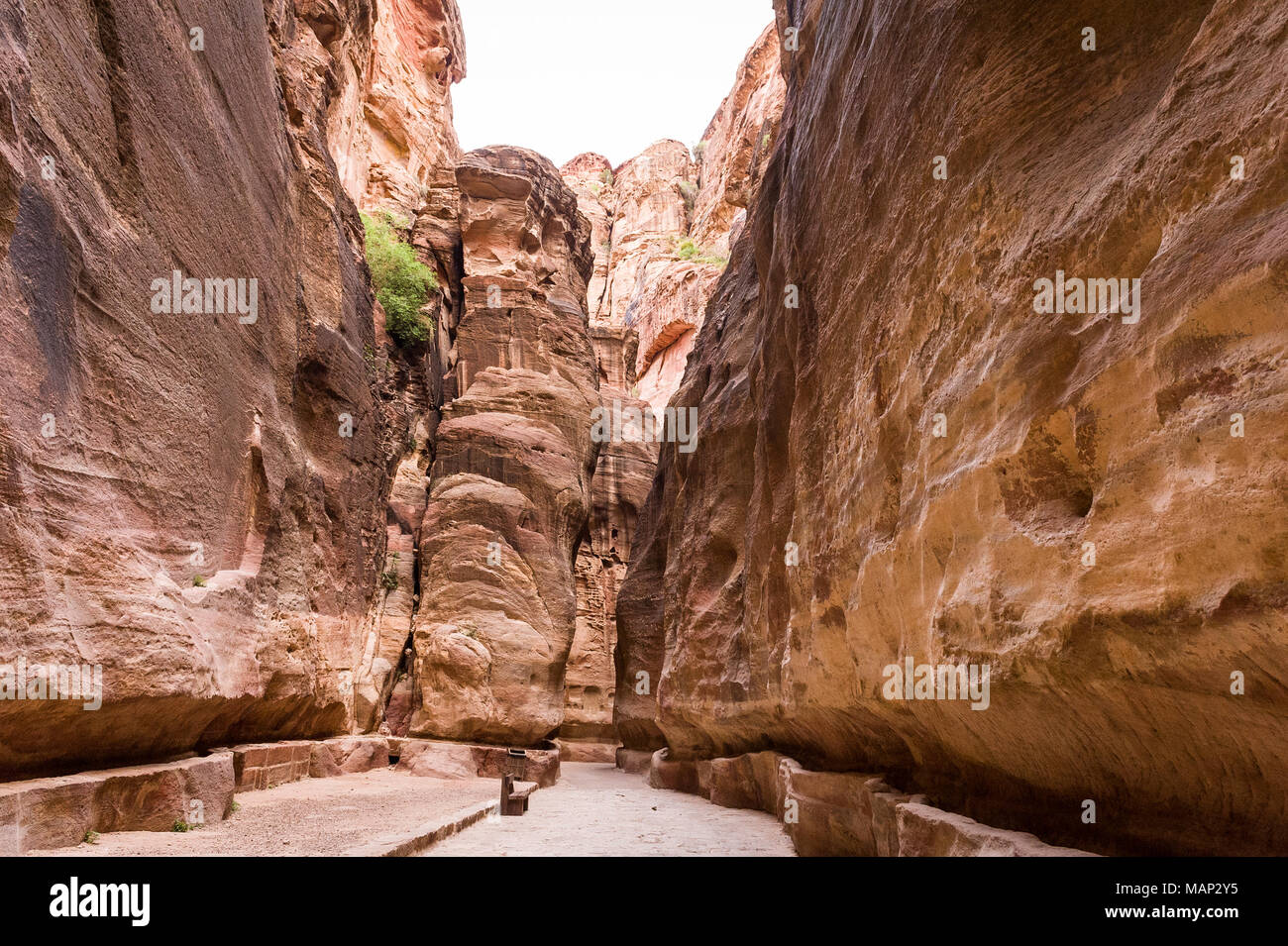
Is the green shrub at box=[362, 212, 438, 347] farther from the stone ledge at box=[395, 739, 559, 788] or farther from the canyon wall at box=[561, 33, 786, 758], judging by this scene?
the stone ledge at box=[395, 739, 559, 788]

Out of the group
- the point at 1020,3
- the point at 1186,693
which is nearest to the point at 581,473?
the point at 1020,3

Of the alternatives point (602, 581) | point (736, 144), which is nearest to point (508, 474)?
point (602, 581)

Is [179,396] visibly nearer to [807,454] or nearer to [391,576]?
[807,454]

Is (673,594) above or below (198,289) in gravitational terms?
below

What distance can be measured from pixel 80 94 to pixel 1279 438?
878 centimetres

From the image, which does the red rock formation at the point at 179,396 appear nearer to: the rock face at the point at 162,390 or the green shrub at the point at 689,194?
the rock face at the point at 162,390

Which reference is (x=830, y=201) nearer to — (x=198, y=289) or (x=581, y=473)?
(x=198, y=289)

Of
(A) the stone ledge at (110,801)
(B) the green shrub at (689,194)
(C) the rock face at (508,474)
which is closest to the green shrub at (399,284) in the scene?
(C) the rock face at (508,474)

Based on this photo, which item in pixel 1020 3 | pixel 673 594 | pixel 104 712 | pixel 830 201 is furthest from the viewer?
pixel 673 594

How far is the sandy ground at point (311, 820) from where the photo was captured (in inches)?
236

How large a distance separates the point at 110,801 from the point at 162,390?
13.0ft

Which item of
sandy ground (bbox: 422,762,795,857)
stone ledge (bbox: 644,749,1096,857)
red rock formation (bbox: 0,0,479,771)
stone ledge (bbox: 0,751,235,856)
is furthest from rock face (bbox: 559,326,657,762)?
stone ledge (bbox: 0,751,235,856)

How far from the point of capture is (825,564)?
292 inches

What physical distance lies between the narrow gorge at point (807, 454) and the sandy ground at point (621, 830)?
2.32ft
